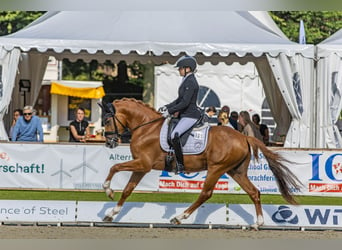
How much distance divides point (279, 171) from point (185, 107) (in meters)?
1.84

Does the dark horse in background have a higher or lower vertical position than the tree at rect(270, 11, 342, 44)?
lower

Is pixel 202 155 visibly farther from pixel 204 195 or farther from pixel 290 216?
pixel 290 216

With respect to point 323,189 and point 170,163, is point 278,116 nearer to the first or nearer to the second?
point 323,189

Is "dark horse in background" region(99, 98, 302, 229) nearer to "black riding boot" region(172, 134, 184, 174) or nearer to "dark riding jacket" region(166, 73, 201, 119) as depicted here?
"black riding boot" region(172, 134, 184, 174)

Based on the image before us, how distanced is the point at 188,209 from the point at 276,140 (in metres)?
8.53

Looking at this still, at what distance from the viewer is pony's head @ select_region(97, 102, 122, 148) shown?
12.9 metres

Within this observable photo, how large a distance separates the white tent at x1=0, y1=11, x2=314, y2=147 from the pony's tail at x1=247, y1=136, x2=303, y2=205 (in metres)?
3.28

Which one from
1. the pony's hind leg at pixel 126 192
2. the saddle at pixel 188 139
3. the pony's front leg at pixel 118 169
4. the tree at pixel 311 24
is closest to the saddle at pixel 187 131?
the saddle at pixel 188 139

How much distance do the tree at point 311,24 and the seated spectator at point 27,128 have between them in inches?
894

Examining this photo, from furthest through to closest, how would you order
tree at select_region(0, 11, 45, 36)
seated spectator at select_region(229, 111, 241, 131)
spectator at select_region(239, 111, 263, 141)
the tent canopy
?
tree at select_region(0, 11, 45, 36), seated spectator at select_region(229, 111, 241, 131), spectator at select_region(239, 111, 263, 141), the tent canopy

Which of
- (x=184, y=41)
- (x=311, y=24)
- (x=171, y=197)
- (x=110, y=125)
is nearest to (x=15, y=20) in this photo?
(x=311, y=24)

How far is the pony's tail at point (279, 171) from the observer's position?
13.0 meters

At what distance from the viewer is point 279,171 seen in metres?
13.0

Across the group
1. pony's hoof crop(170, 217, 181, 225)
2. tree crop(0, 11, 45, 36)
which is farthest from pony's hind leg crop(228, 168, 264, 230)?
tree crop(0, 11, 45, 36)
